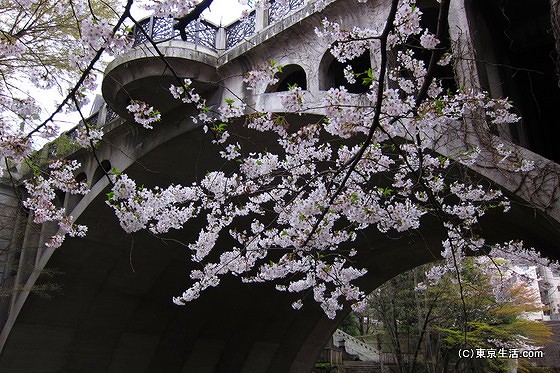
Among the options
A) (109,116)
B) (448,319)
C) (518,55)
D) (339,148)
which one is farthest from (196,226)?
(448,319)

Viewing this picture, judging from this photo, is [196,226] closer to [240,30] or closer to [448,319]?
[240,30]

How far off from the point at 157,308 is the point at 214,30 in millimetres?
7614

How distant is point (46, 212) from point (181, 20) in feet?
12.9

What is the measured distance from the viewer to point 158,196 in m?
5.17

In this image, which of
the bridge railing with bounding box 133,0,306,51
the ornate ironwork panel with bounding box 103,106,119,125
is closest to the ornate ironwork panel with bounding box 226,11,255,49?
the bridge railing with bounding box 133,0,306,51

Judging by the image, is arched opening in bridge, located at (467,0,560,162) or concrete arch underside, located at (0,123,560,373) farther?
concrete arch underside, located at (0,123,560,373)

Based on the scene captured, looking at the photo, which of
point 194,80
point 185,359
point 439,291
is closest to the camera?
point 194,80

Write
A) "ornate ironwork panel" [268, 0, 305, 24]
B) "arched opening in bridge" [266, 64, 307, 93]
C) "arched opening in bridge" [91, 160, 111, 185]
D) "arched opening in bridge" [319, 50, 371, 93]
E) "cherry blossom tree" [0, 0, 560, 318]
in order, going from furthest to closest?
"arched opening in bridge" [91, 160, 111, 185]
"arched opening in bridge" [266, 64, 307, 93]
"ornate ironwork panel" [268, 0, 305, 24]
"arched opening in bridge" [319, 50, 371, 93]
"cherry blossom tree" [0, 0, 560, 318]

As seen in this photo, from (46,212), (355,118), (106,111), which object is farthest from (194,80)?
(355,118)

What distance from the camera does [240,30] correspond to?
858 centimetres

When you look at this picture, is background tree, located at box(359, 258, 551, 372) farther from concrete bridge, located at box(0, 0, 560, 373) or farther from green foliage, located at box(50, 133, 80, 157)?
green foliage, located at box(50, 133, 80, 157)

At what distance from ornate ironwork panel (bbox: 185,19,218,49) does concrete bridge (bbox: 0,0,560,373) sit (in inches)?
1.0

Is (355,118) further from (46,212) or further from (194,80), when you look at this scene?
(194,80)

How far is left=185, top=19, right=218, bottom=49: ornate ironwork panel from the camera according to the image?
8.30 metres
